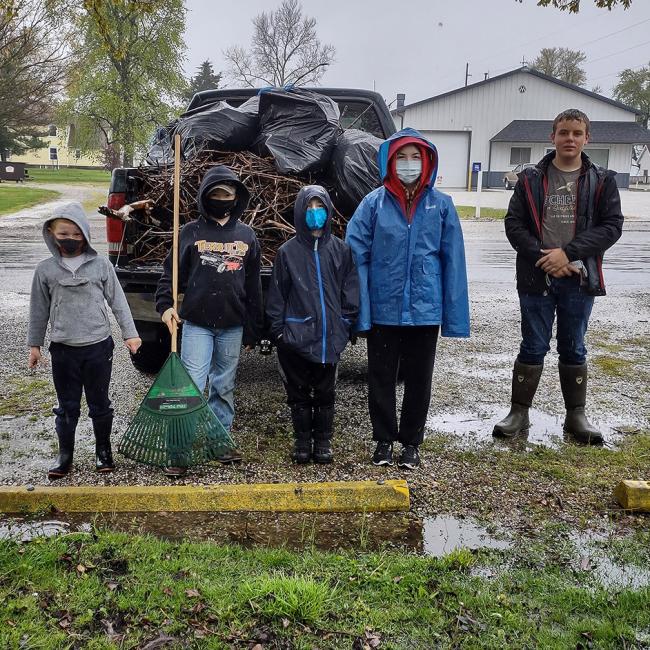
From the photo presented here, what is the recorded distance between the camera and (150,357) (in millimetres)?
5734

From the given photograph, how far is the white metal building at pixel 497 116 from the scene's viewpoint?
44500mm

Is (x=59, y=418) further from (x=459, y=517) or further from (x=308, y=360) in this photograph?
(x=459, y=517)

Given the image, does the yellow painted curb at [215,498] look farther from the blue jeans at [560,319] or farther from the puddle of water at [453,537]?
the blue jeans at [560,319]

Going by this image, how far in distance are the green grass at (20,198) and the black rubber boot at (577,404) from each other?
911 inches

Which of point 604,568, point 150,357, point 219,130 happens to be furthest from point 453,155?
point 604,568

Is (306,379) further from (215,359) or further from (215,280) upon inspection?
(215,280)

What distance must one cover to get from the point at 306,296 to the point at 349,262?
1.02 feet

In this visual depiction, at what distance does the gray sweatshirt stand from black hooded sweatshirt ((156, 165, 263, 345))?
371mm

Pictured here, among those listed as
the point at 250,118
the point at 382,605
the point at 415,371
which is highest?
the point at 250,118

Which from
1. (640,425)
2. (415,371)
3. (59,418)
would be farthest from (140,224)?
(640,425)

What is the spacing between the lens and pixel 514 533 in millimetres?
3359

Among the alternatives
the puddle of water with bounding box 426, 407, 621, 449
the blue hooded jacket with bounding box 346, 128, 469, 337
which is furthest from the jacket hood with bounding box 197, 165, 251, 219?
the puddle of water with bounding box 426, 407, 621, 449

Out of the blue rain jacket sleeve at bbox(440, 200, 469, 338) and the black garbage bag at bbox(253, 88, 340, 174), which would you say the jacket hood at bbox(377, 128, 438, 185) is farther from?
the black garbage bag at bbox(253, 88, 340, 174)

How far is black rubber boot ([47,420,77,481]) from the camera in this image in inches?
154
